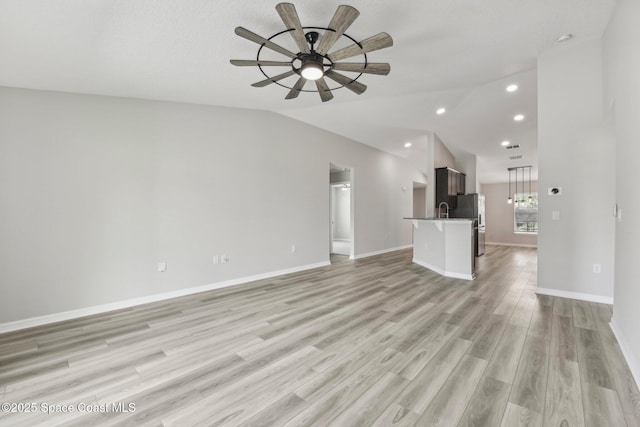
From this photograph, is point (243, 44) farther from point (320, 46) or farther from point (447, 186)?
point (447, 186)

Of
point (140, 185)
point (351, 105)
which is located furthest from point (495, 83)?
point (140, 185)

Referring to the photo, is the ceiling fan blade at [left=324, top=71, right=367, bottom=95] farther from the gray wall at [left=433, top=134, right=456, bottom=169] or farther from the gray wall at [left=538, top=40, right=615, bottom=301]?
the gray wall at [left=433, top=134, right=456, bottom=169]

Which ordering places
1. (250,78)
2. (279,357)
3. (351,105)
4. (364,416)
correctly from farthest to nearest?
(351,105), (250,78), (279,357), (364,416)

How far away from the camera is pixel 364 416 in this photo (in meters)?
1.57

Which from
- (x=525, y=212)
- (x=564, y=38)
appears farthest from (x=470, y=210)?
(x=564, y=38)

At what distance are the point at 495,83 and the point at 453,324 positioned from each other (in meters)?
3.55

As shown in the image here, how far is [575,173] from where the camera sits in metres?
3.53

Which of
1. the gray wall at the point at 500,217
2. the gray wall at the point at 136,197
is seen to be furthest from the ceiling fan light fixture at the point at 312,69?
the gray wall at the point at 500,217

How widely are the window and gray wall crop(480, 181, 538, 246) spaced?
0.52 ft

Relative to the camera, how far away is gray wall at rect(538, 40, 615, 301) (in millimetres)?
3355

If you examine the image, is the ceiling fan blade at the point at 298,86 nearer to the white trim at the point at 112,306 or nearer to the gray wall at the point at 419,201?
the white trim at the point at 112,306

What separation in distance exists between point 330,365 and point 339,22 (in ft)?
8.48

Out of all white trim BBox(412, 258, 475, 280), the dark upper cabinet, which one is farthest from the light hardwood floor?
the dark upper cabinet

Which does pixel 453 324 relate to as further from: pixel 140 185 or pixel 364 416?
pixel 140 185
